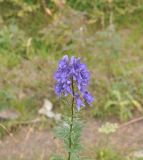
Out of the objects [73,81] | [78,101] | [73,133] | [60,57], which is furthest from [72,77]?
[60,57]

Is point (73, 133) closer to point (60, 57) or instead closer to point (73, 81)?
point (73, 81)

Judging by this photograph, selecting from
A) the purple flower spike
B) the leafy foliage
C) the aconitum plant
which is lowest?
the leafy foliage

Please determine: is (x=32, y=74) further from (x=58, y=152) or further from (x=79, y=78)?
(x=79, y=78)

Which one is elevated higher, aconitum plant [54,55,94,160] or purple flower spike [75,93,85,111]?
aconitum plant [54,55,94,160]

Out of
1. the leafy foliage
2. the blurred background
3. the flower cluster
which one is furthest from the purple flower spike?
the blurred background

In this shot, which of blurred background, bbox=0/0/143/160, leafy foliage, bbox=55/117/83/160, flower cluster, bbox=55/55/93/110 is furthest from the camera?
blurred background, bbox=0/0/143/160

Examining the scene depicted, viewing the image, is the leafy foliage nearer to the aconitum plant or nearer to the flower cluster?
the aconitum plant
